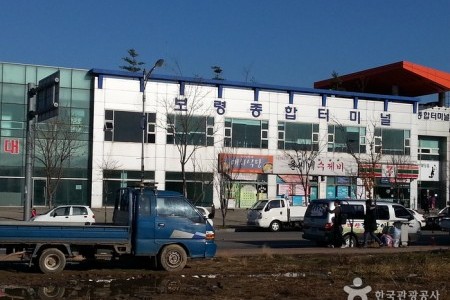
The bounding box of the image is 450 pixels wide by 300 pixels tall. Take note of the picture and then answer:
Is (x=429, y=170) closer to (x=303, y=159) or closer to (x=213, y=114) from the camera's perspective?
(x=303, y=159)

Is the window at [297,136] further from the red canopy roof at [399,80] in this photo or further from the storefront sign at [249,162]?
the red canopy roof at [399,80]

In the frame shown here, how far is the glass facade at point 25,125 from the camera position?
46562 millimetres

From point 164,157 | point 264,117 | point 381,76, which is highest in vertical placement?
point 381,76

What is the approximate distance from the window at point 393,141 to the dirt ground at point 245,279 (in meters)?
39.4

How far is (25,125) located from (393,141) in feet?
97.6

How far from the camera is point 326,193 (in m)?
55.2

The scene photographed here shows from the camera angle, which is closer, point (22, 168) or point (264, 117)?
point (22, 168)

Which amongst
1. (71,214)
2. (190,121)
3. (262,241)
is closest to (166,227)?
(262,241)

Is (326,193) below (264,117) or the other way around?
below

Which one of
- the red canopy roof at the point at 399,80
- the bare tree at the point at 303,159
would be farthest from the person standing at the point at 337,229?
the red canopy roof at the point at 399,80

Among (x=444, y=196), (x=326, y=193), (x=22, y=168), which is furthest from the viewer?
(x=444, y=196)

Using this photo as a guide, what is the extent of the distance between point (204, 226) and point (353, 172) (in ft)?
Answer: 133

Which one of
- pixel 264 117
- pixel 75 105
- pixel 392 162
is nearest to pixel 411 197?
pixel 392 162

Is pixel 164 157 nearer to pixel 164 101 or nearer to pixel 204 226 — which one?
pixel 164 101
